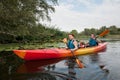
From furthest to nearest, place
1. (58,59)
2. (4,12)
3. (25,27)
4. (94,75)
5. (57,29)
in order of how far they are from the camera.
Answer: (57,29), (25,27), (4,12), (58,59), (94,75)

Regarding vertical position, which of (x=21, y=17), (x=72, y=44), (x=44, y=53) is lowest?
(x=44, y=53)

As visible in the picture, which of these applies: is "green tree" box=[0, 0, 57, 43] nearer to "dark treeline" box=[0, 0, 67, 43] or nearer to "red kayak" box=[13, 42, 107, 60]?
"dark treeline" box=[0, 0, 67, 43]

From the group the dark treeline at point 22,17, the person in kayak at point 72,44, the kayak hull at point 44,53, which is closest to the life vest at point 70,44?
the person in kayak at point 72,44

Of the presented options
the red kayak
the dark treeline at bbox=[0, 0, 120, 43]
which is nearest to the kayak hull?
the red kayak

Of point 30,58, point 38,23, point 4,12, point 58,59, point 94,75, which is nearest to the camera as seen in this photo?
point 94,75

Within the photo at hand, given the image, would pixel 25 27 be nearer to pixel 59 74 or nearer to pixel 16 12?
pixel 16 12

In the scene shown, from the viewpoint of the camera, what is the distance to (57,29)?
89.4ft

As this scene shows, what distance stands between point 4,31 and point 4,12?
3588mm

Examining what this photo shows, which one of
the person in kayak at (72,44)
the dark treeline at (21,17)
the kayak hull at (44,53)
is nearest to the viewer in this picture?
the kayak hull at (44,53)

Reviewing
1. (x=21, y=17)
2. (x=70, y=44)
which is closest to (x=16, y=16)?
(x=21, y=17)

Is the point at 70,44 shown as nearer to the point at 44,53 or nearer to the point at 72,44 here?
the point at 72,44

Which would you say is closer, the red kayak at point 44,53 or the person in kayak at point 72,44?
the red kayak at point 44,53

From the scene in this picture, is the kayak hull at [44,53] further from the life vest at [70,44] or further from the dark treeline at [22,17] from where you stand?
the dark treeline at [22,17]

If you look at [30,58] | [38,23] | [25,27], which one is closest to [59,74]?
[30,58]
